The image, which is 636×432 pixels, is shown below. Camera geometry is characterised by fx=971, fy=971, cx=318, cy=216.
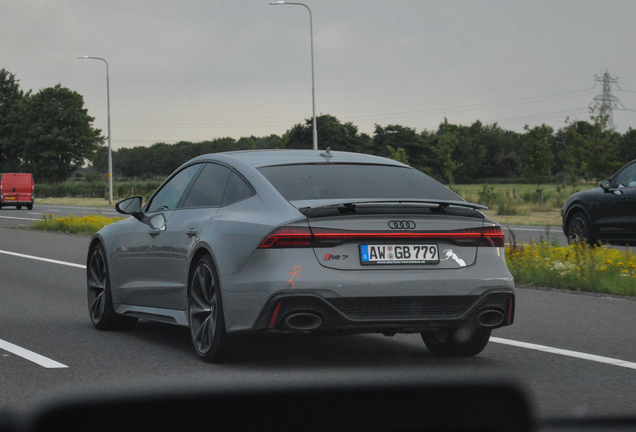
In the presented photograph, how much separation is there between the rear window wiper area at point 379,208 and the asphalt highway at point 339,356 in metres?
0.99

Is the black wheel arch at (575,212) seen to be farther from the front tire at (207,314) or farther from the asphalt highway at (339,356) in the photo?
the front tire at (207,314)

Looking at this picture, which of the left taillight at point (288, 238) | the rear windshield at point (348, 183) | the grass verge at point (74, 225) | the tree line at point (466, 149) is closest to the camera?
the left taillight at point (288, 238)

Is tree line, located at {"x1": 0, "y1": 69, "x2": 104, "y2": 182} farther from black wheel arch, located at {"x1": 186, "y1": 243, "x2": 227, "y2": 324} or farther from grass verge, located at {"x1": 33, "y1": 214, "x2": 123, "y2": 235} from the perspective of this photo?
black wheel arch, located at {"x1": 186, "y1": 243, "x2": 227, "y2": 324}

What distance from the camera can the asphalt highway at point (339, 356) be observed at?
18.2ft

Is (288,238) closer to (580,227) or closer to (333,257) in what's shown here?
(333,257)

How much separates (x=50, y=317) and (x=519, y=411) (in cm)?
780

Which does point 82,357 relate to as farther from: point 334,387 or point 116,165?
point 116,165

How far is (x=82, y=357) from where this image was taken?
6703 millimetres

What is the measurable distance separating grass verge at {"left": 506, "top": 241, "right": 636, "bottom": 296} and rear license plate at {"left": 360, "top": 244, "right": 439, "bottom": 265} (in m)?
5.41

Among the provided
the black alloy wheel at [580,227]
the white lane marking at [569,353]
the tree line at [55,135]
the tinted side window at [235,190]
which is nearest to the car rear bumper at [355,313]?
the tinted side window at [235,190]

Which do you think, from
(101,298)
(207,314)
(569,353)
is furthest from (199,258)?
(569,353)

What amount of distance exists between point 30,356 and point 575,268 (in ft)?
23.6

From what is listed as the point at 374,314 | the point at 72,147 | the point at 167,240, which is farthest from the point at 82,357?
the point at 72,147

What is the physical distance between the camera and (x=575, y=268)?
11766mm
